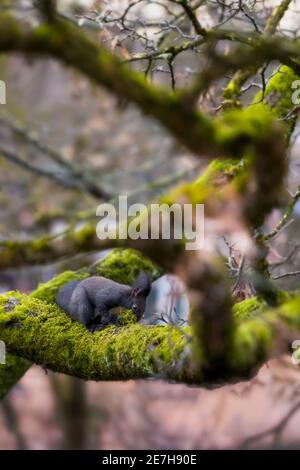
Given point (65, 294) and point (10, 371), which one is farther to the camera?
point (10, 371)

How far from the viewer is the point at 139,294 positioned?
6.03 metres

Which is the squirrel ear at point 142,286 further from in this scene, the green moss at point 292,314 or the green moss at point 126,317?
the green moss at point 292,314

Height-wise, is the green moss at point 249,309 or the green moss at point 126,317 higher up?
the green moss at point 249,309

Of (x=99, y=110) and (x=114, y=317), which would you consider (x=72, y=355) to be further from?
(x=99, y=110)

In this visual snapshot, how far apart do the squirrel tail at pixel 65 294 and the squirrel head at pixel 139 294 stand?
557mm

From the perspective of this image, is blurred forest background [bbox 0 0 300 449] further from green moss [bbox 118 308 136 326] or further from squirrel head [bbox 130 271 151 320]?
green moss [bbox 118 308 136 326]

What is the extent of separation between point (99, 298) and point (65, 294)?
372 mm

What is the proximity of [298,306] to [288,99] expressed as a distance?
115 inches

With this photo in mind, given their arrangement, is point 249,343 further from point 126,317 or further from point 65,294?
point 65,294

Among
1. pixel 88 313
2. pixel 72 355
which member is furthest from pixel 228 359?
pixel 88 313

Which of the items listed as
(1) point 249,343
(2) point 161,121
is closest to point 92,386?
(1) point 249,343

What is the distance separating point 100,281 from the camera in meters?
6.07

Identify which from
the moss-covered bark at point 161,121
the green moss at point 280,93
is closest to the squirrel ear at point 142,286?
the green moss at point 280,93

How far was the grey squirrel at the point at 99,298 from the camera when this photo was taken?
5.57 m
